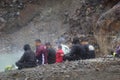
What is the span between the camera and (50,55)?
56.3ft

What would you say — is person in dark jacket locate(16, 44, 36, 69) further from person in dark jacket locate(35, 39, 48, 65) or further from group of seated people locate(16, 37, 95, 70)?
person in dark jacket locate(35, 39, 48, 65)

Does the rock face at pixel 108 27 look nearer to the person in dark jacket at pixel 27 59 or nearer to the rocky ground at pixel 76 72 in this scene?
the person in dark jacket at pixel 27 59

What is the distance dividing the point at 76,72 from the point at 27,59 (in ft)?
12.6

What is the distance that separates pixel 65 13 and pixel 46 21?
1690mm

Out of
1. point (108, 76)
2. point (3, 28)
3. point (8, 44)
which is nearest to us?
point (108, 76)

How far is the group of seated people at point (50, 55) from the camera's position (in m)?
16.1

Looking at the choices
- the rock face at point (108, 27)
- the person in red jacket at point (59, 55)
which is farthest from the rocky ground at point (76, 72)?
the rock face at point (108, 27)

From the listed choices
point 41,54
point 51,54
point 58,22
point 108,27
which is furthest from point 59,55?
point 58,22

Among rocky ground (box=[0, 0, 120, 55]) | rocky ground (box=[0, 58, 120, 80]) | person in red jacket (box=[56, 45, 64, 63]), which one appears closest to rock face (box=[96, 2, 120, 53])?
rocky ground (box=[0, 0, 120, 55])

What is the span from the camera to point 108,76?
11930 millimetres

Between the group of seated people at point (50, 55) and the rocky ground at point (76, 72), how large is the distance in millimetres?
1697

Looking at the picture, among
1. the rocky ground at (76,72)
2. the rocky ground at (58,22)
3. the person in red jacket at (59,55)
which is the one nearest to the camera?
the rocky ground at (76,72)

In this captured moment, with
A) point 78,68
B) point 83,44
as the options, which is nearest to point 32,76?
point 78,68

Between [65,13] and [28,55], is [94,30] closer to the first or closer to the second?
[65,13]
